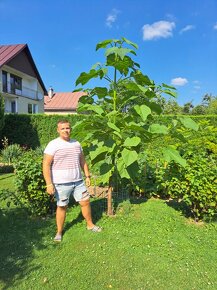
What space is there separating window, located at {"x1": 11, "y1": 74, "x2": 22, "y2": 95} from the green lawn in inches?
1020

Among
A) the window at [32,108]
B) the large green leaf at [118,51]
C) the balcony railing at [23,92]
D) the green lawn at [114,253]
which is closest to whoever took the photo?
the green lawn at [114,253]

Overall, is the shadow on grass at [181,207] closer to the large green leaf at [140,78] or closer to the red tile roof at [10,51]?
the large green leaf at [140,78]

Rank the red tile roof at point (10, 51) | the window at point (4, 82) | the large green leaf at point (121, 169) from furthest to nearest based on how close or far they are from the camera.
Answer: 1. the window at point (4, 82)
2. the red tile roof at point (10, 51)
3. the large green leaf at point (121, 169)

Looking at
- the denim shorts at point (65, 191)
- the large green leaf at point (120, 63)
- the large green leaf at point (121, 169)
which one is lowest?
the denim shorts at point (65, 191)

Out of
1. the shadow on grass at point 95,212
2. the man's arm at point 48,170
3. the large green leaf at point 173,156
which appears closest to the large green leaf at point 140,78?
→ the large green leaf at point 173,156

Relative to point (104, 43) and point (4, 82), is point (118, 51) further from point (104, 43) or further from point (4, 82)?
point (4, 82)

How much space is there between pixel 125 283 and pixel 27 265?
1109 millimetres

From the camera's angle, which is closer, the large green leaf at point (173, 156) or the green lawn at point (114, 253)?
the green lawn at point (114, 253)

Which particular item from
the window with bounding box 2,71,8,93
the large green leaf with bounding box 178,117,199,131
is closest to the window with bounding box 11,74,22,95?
the window with bounding box 2,71,8,93

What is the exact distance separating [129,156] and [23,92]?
2878cm

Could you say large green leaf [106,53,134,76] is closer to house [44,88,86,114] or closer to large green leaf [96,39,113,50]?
large green leaf [96,39,113,50]

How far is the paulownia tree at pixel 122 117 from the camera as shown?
3.56m

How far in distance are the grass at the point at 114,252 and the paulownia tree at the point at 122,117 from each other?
2.65 feet

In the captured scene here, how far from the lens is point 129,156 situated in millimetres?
3553
